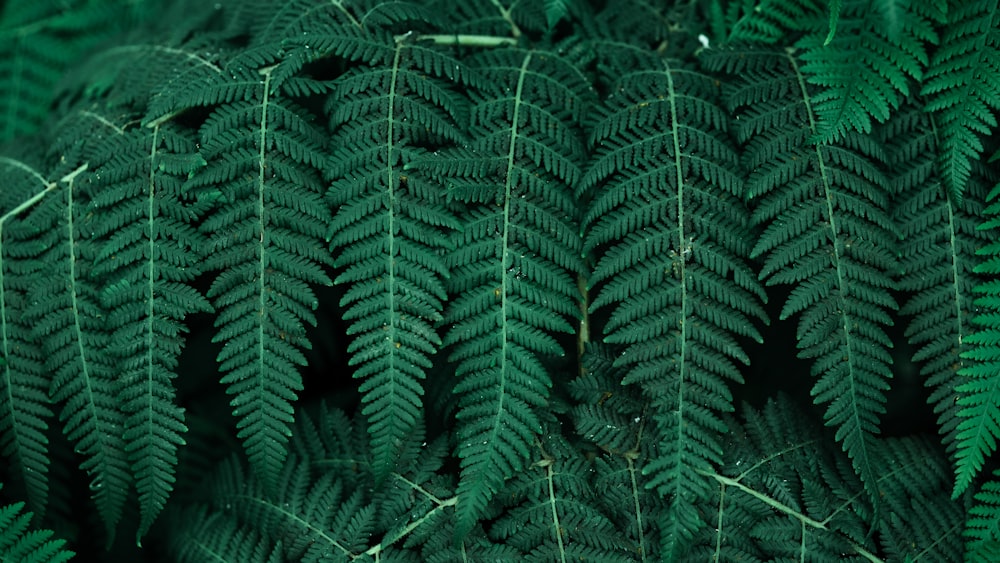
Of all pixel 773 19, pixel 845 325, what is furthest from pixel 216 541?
pixel 773 19

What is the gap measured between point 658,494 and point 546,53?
143cm

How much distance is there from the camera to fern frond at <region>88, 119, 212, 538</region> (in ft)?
6.91

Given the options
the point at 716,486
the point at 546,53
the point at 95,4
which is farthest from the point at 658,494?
the point at 95,4

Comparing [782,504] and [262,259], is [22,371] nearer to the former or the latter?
[262,259]

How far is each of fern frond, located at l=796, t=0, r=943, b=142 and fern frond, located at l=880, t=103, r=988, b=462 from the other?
5.2 inches

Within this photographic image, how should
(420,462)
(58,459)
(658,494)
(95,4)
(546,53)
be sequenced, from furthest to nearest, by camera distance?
(95,4)
(58,459)
(546,53)
(420,462)
(658,494)

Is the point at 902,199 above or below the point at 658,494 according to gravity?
above

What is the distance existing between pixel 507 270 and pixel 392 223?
35 centimetres

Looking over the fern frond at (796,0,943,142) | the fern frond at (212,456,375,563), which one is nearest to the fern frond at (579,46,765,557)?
the fern frond at (796,0,943,142)

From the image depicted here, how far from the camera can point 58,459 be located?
2785mm

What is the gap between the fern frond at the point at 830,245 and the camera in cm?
198

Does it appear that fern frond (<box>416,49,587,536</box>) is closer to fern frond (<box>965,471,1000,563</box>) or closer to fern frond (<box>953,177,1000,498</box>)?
fern frond (<box>953,177,1000,498</box>)

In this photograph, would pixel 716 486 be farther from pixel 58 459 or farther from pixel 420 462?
pixel 58 459

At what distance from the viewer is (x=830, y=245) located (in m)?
2.07
